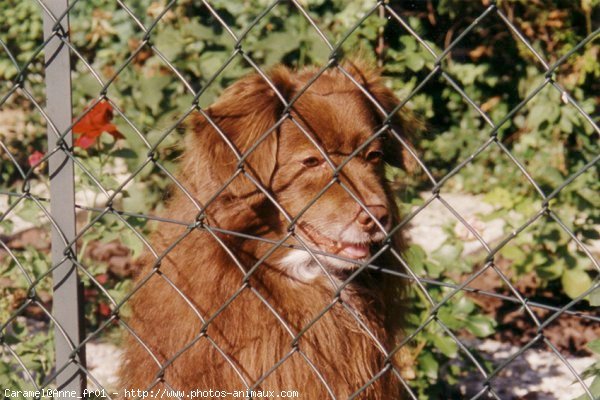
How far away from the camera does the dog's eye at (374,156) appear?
358 cm

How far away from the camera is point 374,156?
361cm

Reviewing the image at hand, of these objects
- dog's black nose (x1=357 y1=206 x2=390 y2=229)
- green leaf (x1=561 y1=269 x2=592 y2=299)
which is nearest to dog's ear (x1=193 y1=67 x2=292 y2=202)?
dog's black nose (x1=357 y1=206 x2=390 y2=229)

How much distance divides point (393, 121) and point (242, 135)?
2.79 ft

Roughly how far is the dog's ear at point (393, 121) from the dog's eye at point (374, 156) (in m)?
0.13

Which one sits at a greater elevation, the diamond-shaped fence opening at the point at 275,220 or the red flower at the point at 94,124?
the red flower at the point at 94,124

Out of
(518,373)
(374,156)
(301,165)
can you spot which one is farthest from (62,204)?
(518,373)

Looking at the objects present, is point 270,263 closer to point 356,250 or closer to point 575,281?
point 356,250

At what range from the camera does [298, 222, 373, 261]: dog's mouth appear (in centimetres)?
331

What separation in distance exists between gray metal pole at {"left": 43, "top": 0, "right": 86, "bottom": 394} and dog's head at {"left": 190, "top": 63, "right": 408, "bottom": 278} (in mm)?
523

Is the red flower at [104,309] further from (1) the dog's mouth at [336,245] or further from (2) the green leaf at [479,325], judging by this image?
(2) the green leaf at [479,325]

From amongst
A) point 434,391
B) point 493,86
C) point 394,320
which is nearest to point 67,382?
point 394,320

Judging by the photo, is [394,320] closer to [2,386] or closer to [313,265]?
[313,265]

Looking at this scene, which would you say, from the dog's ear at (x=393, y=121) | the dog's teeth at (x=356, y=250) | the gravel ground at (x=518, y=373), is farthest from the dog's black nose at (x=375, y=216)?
the gravel ground at (x=518, y=373)

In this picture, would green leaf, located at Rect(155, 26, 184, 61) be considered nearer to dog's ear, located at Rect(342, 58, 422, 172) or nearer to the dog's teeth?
dog's ear, located at Rect(342, 58, 422, 172)
